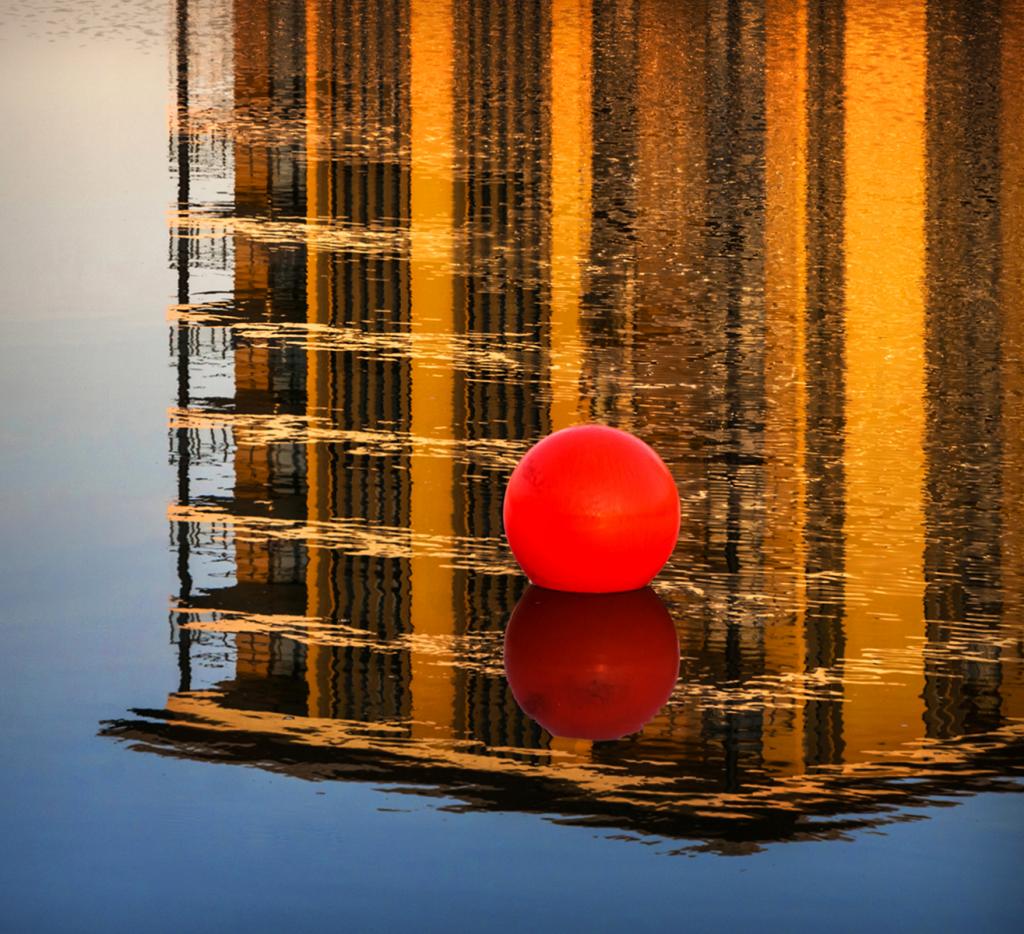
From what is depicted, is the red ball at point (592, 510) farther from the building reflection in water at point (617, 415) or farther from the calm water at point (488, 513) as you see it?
the building reflection in water at point (617, 415)

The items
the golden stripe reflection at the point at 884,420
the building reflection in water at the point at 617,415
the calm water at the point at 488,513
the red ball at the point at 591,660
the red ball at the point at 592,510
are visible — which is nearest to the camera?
the calm water at the point at 488,513

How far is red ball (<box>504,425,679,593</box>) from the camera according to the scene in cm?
1098

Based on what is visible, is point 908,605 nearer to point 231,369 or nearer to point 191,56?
point 231,369

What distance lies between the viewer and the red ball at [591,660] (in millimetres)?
9617

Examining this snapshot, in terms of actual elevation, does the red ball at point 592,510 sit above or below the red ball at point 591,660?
above

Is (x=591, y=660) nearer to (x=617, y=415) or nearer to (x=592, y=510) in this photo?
(x=592, y=510)

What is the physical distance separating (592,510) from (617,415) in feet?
12.4

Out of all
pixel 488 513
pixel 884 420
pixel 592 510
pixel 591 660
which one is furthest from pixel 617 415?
pixel 591 660

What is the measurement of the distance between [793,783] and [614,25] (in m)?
32.7

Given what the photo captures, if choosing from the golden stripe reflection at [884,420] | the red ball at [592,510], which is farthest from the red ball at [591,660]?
the golden stripe reflection at [884,420]

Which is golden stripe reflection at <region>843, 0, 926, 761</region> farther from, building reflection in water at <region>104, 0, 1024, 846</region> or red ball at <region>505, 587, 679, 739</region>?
red ball at <region>505, 587, 679, 739</region>

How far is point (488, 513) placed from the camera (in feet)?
41.5

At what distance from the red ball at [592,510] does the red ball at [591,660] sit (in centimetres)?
17

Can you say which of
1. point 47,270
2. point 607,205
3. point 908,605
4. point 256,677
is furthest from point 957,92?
point 256,677
